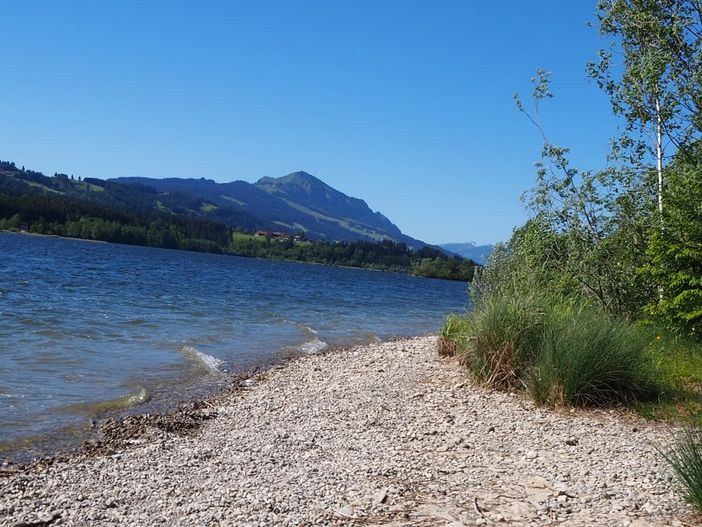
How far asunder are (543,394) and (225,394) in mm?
7000

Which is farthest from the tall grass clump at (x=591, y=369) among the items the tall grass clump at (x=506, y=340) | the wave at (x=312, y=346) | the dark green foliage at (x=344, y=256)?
the dark green foliage at (x=344, y=256)

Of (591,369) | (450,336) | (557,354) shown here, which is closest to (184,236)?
(450,336)

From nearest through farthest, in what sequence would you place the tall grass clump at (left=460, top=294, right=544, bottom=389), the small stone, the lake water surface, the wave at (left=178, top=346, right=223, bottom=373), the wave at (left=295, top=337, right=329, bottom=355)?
the small stone → the tall grass clump at (left=460, top=294, right=544, bottom=389) → the lake water surface → the wave at (left=178, top=346, right=223, bottom=373) → the wave at (left=295, top=337, right=329, bottom=355)

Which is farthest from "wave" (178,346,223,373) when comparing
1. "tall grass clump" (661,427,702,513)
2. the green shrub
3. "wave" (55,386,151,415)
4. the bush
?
"tall grass clump" (661,427,702,513)

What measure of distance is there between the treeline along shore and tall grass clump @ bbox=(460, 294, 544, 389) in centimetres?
10956

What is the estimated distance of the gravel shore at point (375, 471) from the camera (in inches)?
243

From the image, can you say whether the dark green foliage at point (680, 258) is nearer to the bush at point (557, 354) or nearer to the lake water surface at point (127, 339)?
the bush at point (557, 354)

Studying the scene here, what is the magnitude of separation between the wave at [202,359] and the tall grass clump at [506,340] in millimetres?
7825

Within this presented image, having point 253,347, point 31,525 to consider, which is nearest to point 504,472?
point 31,525

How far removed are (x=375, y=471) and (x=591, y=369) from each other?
466 centimetres

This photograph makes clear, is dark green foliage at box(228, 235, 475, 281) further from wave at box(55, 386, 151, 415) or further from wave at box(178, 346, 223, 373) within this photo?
wave at box(55, 386, 151, 415)

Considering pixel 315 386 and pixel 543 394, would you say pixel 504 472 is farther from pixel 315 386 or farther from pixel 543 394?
pixel 315 386

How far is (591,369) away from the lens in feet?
33.6

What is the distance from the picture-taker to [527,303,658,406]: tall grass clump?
1024 centimetres
